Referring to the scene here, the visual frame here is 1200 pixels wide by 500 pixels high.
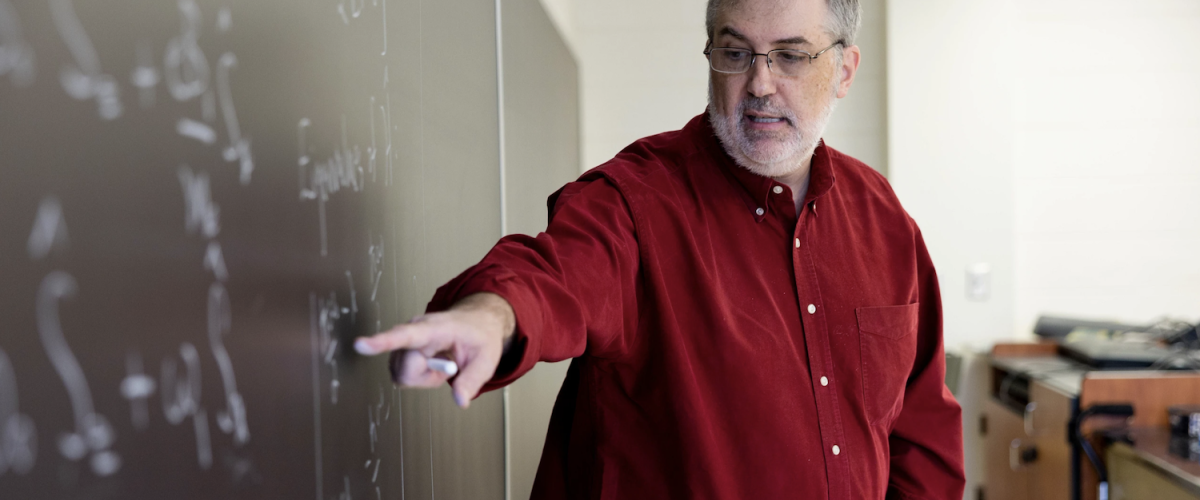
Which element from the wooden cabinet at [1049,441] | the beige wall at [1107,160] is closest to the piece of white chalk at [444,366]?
the wooden cabinet at [1049,441]

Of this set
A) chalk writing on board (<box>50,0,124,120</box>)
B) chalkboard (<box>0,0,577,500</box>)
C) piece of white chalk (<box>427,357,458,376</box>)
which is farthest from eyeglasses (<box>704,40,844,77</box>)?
chalk writing on board (<box>50,0,124,120</box>)

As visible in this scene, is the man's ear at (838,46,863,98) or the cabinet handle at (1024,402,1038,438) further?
the cabinet handle at (1024,402,1038,438)

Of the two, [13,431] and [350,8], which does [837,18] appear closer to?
[350,8]

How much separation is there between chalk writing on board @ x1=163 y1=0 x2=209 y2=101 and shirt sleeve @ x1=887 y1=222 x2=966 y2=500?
3.74 feet

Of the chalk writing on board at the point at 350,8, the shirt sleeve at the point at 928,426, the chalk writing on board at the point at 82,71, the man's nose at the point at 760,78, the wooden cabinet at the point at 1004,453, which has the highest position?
the chalk writing on board at the point at 350,8

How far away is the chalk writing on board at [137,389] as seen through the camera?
0.55 meters

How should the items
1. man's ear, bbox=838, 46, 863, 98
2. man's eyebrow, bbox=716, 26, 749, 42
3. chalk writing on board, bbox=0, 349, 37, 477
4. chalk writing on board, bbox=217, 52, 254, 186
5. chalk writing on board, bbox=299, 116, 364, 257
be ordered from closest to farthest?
chalk writing on board, bbox=0, 349, 37, 477 < chalk writing on board, bbox=217, 52, 254, 186 < chalk writing on board, bbox=299, 116, 364, 257 < man's eyebrow, bbox=716, 26, 749, 42 < man's ear, bbox=838, 46, 863, 98

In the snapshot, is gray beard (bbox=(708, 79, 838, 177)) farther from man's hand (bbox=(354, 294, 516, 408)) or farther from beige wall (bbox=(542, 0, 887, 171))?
beige wall (bbox=(542, 0, 887, 171))

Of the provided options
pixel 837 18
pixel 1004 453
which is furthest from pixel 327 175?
pixel 1004 453

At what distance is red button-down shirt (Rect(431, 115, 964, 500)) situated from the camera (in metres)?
1.14

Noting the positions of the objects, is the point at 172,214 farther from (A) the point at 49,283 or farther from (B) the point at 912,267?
(B) the point at 912,267

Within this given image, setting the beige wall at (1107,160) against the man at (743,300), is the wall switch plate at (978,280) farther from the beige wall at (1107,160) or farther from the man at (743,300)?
the man at (743,300)

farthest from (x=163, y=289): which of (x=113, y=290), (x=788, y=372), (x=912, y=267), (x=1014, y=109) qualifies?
(x=1014, y=109)

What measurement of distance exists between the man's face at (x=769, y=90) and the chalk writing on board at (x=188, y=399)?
82 cm
